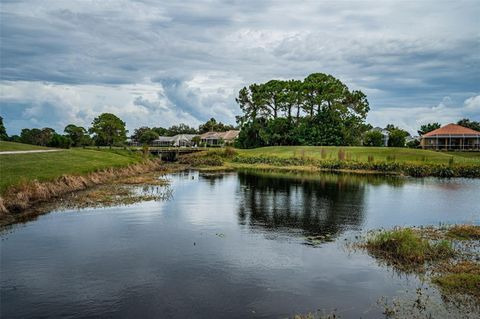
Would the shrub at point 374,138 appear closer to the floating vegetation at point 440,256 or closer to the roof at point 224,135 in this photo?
the roof at point 224,135

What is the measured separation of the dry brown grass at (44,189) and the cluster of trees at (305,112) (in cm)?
6874

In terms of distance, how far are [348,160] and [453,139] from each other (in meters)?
48.1

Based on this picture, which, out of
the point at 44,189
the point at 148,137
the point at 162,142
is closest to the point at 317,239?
the point at 44,189

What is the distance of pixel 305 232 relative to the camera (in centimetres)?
2431

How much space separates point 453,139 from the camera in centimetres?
11362

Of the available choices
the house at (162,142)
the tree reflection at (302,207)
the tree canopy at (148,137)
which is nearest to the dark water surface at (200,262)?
the tree reflection at (302,207)

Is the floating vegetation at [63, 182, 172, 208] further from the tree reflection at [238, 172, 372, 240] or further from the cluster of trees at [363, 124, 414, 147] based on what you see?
the cluster of trees at [363, 124, 414, 147]

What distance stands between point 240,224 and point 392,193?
2331 centimetres

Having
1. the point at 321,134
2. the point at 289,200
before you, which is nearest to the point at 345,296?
the point at 289,200

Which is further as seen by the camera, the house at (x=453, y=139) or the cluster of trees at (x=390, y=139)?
the cluster of trees at (x=390, y=139)

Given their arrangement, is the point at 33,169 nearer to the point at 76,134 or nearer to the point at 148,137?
the point at 76,134

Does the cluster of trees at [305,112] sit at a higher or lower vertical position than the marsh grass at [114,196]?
higher

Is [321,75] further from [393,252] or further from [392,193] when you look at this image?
[393,252]

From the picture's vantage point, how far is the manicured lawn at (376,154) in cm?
7944
